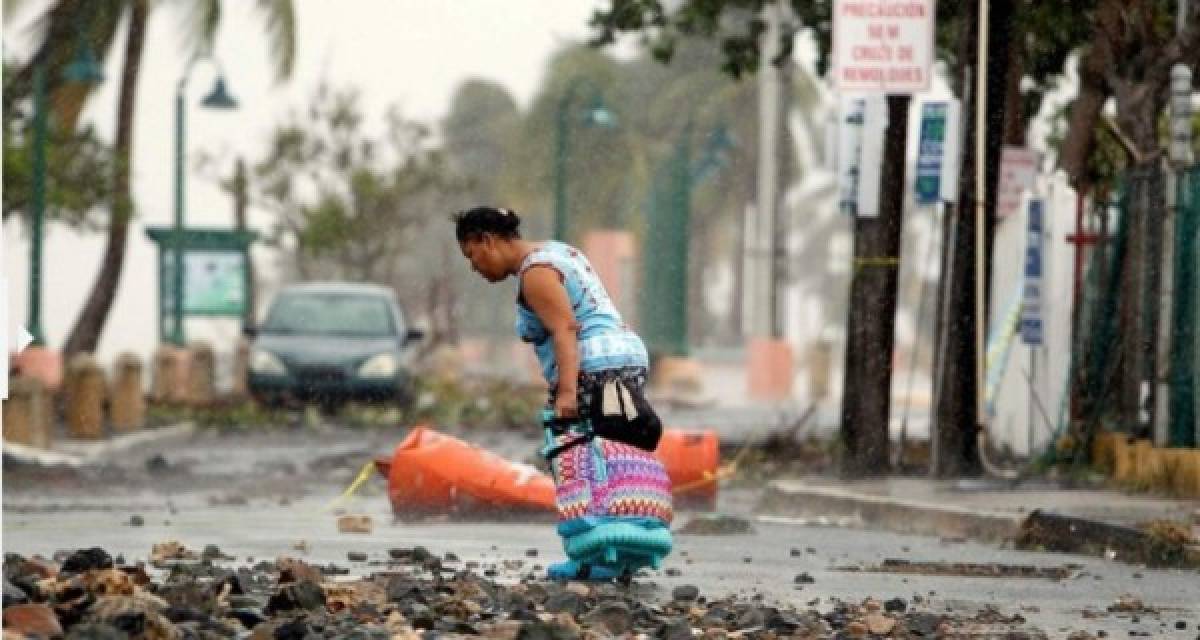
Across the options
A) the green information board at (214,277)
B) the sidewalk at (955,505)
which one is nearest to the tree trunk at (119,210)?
the green information board at (214,277)

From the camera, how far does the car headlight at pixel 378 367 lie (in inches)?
1412

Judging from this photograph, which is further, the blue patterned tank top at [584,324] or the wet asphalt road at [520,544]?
the wet asphalt road at [520,544]

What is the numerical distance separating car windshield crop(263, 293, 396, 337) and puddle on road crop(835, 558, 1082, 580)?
2339cm

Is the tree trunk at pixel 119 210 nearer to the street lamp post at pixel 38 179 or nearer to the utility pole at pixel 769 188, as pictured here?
the street lamp post at pixel 38 179

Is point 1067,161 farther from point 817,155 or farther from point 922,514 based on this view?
point 817,155

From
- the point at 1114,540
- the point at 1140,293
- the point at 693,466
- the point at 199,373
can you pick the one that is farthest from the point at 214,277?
the point at 1114,540

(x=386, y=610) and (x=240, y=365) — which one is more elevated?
(x=386, y=610)

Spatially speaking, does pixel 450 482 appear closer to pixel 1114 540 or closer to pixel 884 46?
pixel 1114 540

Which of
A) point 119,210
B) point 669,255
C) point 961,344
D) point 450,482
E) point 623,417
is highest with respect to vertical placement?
point 119,210

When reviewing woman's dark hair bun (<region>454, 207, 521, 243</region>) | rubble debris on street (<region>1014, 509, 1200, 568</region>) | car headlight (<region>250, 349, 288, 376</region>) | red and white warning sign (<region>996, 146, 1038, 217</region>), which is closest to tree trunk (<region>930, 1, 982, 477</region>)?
rubble debris on street (<region>1014, 509, 1200, 568</region>)

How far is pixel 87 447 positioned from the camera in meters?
29.2

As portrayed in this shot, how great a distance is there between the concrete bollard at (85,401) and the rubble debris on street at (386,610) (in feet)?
66.2

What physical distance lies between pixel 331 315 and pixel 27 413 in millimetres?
10452

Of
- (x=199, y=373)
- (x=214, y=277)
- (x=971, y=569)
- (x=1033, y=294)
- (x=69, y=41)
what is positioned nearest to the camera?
(x=971, y=569)
